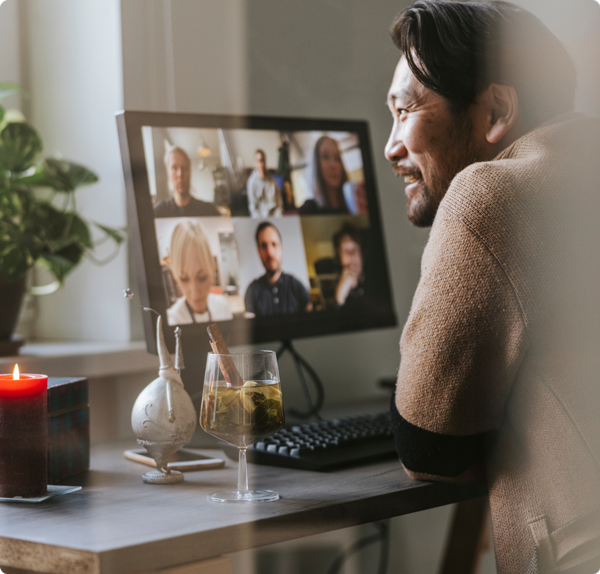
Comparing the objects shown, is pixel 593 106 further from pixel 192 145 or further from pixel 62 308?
pixel 62 308

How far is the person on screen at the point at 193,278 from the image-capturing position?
1.02 metres

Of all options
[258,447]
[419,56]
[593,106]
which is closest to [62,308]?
[258,447]

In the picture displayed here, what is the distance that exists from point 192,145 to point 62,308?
21.8 inches

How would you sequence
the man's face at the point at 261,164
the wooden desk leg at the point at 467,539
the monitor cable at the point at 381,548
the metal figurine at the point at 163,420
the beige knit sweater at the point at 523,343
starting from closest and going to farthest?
the beige knit sweater at the point at 523,343 → the metal figurine at the point at 163,420 → the man's face at the point at 261,164 → the monitor cable at the point at 381,548 → the wooden desk leg at the point at 467,539

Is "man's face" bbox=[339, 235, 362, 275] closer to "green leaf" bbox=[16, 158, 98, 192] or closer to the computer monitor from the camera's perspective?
the computer monitor

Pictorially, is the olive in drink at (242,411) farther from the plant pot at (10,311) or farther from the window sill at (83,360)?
the plant pot at (10,311)

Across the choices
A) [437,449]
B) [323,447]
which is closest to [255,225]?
[323,447]

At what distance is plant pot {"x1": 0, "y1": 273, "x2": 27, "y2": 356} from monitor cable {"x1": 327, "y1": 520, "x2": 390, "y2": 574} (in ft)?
2.56

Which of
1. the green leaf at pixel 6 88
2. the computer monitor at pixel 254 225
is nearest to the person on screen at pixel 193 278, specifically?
the computer monitor at pixel 254 225

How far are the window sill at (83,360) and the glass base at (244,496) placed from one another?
0.43 m

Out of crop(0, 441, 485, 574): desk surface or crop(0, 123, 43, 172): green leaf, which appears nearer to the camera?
crop(0, 441, 485, 574): desk surface

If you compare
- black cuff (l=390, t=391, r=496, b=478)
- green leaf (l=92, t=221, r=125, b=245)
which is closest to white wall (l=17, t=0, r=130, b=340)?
green leaf (l=92, t=221, r=125, b=245)

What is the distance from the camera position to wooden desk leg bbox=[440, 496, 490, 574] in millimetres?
1678

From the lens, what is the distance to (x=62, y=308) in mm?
1465
